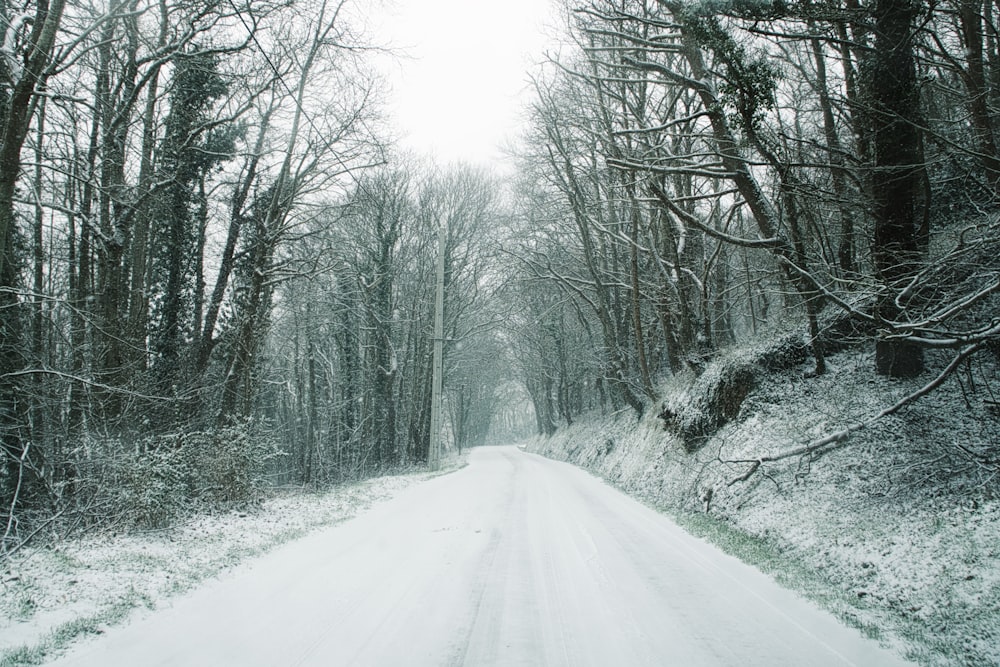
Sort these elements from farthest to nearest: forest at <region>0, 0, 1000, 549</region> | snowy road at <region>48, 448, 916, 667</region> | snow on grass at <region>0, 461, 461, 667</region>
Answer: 1. forest at <region>0, 0, 1000, 549</region>
2. snow on grass at <region>0, 461, 461, 667</region>
3. snowy road at <region>48, 448, 916, 667</region>

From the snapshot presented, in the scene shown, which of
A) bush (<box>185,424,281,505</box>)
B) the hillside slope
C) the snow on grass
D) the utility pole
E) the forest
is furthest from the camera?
the utility pole

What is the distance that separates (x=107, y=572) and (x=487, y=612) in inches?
150

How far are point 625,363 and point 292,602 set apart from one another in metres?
15.8

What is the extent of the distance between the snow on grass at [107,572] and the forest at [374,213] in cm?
65

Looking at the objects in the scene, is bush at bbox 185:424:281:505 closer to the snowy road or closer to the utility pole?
the snowy road

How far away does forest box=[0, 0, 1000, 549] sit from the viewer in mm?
6156

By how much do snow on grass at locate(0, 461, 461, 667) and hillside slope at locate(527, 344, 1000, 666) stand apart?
5428 millimetres

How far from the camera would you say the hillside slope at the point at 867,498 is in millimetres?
3732

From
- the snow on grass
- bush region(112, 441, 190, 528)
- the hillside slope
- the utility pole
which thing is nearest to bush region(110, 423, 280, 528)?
bush region(112, 441, 190, 528)

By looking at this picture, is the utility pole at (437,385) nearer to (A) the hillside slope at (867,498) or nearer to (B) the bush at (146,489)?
(A) the hillside slope at (867,498)

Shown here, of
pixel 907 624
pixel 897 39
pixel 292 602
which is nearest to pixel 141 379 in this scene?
pixel 292 602

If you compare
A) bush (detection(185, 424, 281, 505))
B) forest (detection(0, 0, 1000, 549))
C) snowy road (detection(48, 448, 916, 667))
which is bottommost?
snowy road (detection(48, 448, 916, 667))

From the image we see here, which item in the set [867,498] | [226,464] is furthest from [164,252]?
[867,498]

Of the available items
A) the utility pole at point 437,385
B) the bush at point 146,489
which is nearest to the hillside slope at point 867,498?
the bush at point 146,489
